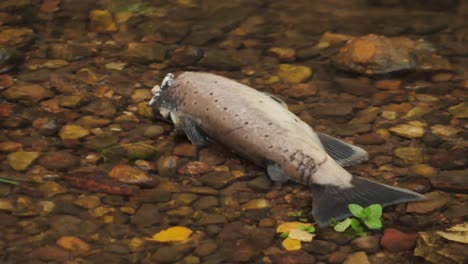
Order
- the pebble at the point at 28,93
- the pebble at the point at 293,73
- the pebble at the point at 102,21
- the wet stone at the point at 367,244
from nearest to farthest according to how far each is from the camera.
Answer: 1. the wet stone at the point at 367,244
2. the pebble at the point at 28,93
3. the pebble at the point at 293,73
4. the pebble at the point at 102,21

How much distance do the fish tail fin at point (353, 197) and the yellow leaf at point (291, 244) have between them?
170 millimetres

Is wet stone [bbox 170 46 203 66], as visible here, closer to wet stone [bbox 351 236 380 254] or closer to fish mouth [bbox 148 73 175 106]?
fish mouth [bbox 148 73 175 106]

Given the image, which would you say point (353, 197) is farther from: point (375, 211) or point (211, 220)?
point (211, 220)

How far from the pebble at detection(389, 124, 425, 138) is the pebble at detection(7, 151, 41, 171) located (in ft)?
8.11

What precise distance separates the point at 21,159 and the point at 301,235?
2.03 metres

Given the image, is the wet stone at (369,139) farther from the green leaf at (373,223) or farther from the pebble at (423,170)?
the green leaf at (373,223)

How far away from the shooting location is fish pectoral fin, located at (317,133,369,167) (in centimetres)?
546

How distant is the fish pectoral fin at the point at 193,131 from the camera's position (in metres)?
5.70

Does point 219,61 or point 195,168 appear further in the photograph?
point 219,61

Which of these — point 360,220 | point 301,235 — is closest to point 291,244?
point 301,235

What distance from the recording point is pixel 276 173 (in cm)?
527

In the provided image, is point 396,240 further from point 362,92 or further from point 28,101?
point 28,101

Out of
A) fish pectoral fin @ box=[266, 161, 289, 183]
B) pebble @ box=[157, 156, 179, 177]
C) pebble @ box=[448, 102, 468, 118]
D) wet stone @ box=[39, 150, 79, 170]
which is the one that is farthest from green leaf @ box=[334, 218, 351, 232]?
wet stone @ box=[39, 150, 79, 170]

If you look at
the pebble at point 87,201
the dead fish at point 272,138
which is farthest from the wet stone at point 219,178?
the pebble at point 87,201
